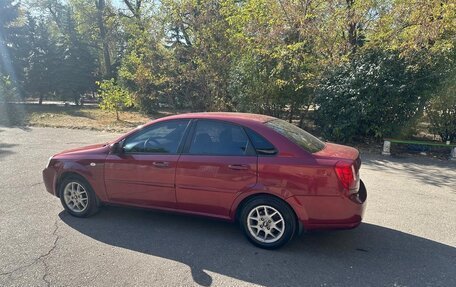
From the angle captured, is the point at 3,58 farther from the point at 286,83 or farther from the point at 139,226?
the point at 139,226

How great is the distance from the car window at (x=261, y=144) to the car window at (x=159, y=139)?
2.98 feet

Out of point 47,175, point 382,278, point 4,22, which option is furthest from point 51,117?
Answer: point 382,278

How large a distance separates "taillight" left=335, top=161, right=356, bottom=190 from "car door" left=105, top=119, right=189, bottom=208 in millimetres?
1887

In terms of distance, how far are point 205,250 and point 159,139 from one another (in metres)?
1.50

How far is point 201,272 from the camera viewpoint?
3.10 meters

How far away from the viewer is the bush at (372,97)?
8555 millimetres

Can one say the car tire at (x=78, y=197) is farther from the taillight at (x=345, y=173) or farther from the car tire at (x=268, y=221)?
the taillight at (x=345, y=173)

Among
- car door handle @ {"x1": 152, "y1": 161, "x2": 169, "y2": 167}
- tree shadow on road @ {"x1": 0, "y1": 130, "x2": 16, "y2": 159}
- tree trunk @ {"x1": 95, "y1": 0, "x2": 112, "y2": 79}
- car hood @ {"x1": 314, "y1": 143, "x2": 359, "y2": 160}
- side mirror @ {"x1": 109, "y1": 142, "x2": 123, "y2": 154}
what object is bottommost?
tree shadow on road @ {"x1": 0, "y1": 130, "x2": 16, "y2": 159}

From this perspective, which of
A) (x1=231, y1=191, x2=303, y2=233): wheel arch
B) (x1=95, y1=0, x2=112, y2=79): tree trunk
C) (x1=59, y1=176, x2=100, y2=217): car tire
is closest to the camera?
(x1=231, y1=191, x2=303, y2=233): wheel arch

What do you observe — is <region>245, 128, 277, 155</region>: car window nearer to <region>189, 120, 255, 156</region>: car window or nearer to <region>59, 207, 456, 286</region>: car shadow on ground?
<region>189, 120, 255, 156</region>: car window

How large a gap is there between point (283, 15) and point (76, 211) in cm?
964

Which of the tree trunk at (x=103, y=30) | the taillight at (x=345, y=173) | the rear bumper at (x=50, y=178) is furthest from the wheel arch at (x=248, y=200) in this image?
the tree trunk at (x=103, y=30)

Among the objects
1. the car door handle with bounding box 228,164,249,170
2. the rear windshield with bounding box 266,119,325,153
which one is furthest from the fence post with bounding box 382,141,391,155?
the car door handle with bounding box 228,164,249,170

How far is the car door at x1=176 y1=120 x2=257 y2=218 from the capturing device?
3541mm
